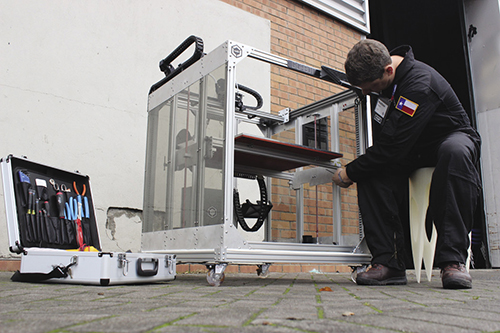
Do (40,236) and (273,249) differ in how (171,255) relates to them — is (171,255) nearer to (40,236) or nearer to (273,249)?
(273,249)

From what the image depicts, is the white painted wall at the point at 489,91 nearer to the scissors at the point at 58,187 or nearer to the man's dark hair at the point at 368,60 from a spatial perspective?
the man's dark hair at the point at 368,60

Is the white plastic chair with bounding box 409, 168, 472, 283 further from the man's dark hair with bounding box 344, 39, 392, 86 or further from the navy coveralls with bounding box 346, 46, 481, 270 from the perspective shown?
the man's dark hair with bounding box 344, 39, 392, 86

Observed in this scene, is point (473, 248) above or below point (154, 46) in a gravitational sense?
below

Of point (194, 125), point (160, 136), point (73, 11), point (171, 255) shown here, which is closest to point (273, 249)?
point (171, 255)

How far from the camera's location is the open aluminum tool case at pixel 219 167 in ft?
7.63

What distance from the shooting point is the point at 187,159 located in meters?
2.65

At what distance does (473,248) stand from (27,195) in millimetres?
5165

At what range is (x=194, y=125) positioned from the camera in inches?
103

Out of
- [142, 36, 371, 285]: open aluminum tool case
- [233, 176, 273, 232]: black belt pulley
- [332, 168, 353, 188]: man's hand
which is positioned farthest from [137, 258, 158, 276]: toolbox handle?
[332, 168, 353, 188]: man's hand

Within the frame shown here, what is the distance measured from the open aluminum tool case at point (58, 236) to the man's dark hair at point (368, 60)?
1.49m

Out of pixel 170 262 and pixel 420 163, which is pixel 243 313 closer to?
pixel 170 262

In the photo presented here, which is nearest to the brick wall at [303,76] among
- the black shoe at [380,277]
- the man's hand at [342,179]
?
the man's hand at [342,179]

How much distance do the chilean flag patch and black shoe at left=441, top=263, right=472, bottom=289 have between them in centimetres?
80

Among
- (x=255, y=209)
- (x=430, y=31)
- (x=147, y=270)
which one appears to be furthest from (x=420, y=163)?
(x=430, y=31)
